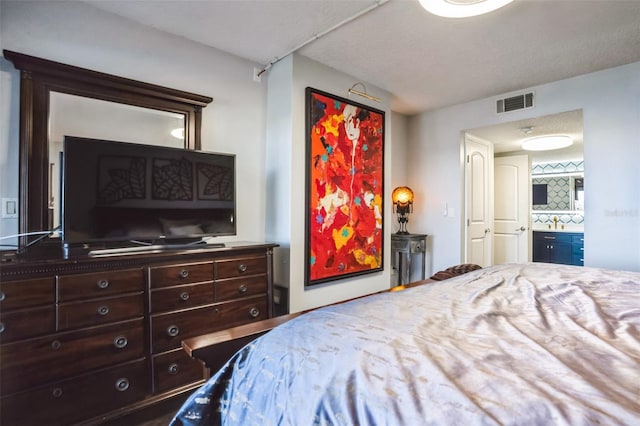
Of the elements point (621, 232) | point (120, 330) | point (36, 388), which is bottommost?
point (36, 388)

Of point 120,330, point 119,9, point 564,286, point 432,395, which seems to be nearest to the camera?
point 432,395

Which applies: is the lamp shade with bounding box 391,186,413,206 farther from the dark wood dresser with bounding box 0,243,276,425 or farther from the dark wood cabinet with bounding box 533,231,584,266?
the dark wood cabinet with bounding box 533,231,584,266

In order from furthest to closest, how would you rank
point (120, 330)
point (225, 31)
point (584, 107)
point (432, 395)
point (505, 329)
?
point (584, 107) → point (225, 31) → point (120, 330) → point (505, 329) → point (432, 395)

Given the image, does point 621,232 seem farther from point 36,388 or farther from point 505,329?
point 36,388

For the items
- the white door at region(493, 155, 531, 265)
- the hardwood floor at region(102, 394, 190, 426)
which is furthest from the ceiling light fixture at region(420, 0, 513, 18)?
the white door at region(493, 155, 531, 265)

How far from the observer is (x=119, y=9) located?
216 centimetres

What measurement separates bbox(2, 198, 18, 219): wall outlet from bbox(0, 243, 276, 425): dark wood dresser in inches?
20.0

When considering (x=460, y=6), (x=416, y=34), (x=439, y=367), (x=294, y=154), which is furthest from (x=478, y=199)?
(x=439, y=367)

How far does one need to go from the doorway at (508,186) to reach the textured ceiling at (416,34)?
0.79 m

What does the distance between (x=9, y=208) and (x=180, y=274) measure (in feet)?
3.30

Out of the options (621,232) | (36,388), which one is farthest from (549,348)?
(621,232)

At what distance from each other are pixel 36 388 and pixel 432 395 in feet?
6.12

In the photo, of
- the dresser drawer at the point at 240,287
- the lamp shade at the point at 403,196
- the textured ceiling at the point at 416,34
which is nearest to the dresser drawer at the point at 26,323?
the dresser drawer at the point at 240,287

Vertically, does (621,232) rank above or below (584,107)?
below
